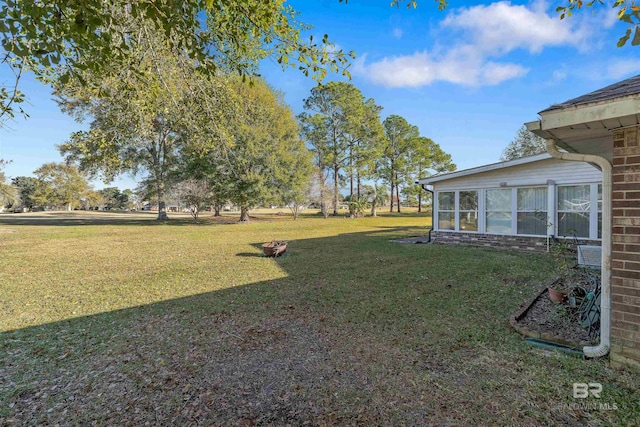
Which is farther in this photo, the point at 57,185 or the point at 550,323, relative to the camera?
the point at 57,185

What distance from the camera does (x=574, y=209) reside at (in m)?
9.23

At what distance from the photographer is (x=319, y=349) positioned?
3.40m

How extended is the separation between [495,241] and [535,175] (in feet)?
8.45

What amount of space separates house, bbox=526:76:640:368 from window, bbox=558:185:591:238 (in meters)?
7.52

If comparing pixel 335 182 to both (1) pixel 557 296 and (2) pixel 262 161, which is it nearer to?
(2) pixel 262 161

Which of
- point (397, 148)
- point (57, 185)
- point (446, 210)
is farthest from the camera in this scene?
point (57, 185)

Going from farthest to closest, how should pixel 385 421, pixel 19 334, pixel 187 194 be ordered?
1. pixel 187 194
2. pixel 19 334
3. pixel 385 421

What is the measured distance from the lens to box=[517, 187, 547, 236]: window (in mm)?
9812

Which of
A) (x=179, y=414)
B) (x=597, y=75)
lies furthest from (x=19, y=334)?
(x=597, y=75)

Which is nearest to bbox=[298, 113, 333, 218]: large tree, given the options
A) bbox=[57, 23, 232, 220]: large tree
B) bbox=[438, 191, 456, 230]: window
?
bbox=[438, 191, 456, 230]: window

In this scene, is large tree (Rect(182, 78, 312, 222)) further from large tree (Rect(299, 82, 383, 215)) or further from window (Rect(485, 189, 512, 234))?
window (Rect(485, 189, 512, 234))

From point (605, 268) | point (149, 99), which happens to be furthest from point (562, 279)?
point (149, 99)

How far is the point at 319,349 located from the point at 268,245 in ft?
21.0

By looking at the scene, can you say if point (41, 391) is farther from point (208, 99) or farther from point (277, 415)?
point (208, 99)
